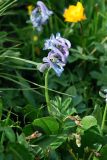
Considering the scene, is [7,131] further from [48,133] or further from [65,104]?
[65,104]

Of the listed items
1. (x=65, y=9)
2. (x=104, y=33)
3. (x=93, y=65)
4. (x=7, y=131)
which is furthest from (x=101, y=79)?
(x=7, y=131)

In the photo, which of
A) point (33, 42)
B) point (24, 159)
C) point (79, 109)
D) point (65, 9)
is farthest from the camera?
point (65, 9)

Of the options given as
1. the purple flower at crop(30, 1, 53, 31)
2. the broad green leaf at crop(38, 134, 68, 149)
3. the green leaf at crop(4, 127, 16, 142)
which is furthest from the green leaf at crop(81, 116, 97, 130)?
the purple flower at crop(30, 1, 53, 31)

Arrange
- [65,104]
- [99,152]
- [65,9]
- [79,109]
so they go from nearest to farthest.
A: [99,152], [65,104], [79,109], [65,9]

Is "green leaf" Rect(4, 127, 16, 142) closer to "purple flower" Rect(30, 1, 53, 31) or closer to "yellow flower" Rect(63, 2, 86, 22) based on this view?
"purple flower" Rect(30, 1, 53, 31)

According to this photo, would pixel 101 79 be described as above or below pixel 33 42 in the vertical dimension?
below

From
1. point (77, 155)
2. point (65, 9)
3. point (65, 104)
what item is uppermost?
point (65, 9)

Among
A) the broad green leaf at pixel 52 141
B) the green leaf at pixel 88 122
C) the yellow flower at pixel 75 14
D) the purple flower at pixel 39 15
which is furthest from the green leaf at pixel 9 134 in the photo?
the yellow flower at pixel 75 14

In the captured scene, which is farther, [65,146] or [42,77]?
[42,77]
